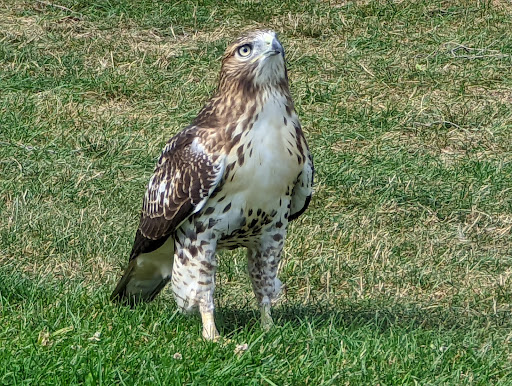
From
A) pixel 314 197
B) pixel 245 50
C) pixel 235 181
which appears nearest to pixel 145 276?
pixel 235 181

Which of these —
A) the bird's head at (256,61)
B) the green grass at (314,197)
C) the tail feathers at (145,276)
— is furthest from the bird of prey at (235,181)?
the green grass at (314,197)

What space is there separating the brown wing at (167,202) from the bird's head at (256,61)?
33cm

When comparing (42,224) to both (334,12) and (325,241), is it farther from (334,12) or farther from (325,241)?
(334,12)

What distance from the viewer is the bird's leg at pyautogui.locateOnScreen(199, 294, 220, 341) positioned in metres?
5.08

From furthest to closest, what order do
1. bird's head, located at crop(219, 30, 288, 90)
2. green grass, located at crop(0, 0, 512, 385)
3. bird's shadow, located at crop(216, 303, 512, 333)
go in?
bird's shadow, located at crop(216, 303, 512, 333) < bird's head, located at crop(219, 30, 288, 90) < green grass, located at crop(0, 0, 512, 385)

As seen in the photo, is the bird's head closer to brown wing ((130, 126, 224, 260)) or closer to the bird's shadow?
brown wing ((130, 126, 224, 260))

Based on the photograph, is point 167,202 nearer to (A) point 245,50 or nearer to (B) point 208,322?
(B) point 208,322

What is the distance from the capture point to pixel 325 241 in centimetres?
710

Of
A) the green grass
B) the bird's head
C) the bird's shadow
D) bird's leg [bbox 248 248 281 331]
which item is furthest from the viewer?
the bird's shadow

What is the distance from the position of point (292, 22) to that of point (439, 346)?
6.81 meters

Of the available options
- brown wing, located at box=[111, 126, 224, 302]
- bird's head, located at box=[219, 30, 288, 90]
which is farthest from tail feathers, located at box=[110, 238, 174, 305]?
bird's head, located at box=[219, 30, 288, 90]

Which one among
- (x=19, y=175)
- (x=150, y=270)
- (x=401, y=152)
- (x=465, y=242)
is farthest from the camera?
(x=401, y=152)

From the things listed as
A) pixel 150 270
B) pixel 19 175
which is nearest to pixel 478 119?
pixel 19 175

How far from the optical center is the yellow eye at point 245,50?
16.1ft
